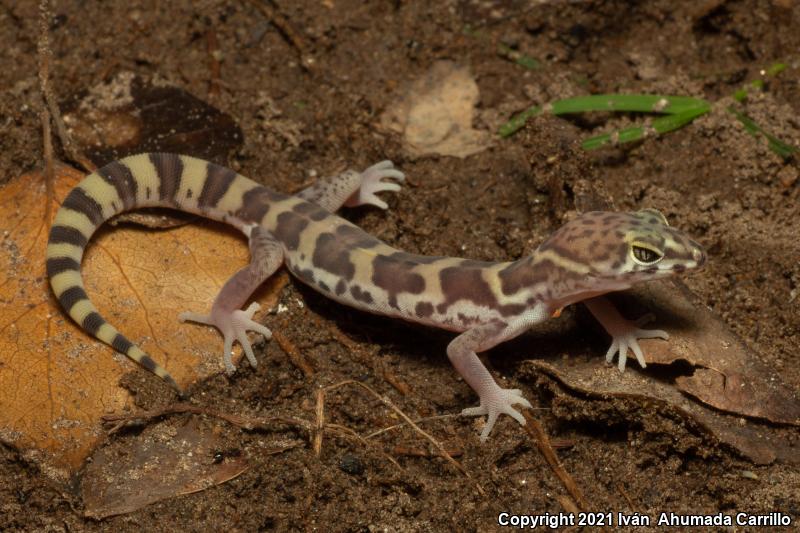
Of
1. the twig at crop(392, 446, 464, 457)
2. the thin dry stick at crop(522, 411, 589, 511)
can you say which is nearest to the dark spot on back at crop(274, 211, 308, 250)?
the twig at crop(392, 446, 464, 457)

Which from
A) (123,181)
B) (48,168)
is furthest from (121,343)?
(48,168)

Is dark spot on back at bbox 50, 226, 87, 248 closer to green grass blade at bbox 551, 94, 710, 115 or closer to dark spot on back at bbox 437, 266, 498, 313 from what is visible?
Result: dark spot on back at bbox 437, 266, 498, 313

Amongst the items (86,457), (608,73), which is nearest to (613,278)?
(608,73)

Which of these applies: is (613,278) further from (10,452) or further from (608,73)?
(10,452)

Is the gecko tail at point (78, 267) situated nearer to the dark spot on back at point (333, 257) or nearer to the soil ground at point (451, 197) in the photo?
the soil ground at point (451, 197)

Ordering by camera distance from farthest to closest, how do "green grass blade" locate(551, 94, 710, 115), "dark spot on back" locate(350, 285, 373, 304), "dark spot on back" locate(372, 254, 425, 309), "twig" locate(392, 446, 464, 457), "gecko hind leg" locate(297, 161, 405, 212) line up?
"green grass blade" locate(551, 94, 710, 115)
"gecko hind leg" locate(297, 161, 405, 212)
"dark spot on back" locate(350, 285, 373, 304)
"dark spot on back" locate(372, 254, 425, 309)
"twig" locate(392, 446, 464, 457)

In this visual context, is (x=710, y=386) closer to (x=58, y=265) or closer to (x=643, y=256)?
(x=643, y=256)
